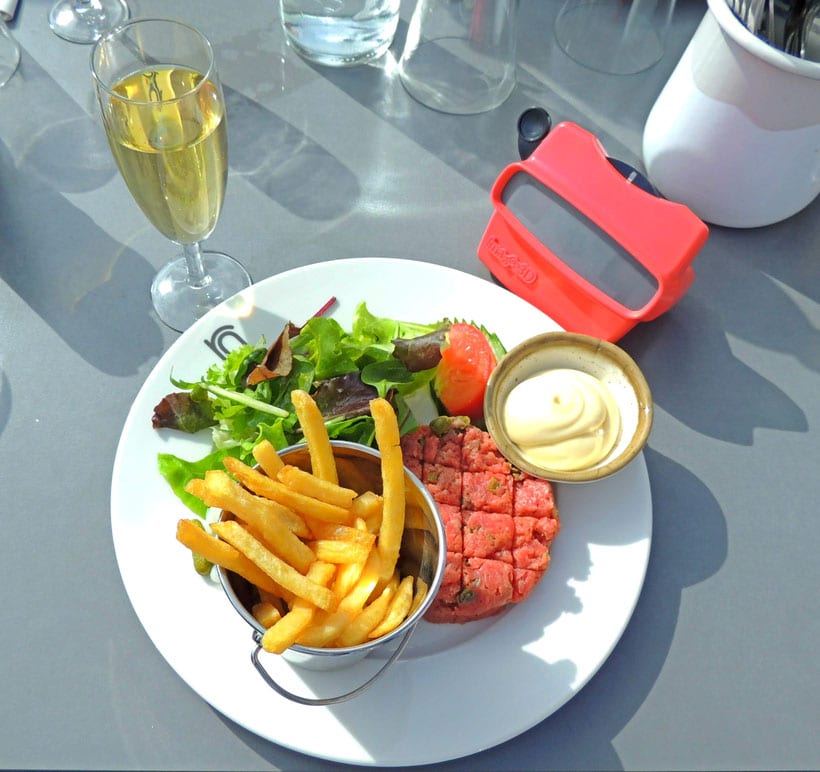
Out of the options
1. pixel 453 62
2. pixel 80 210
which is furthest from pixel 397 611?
pixel 453 62

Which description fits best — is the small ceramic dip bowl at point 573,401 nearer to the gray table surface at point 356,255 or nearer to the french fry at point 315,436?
the gray table surface at point 356,255

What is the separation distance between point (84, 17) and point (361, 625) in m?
1.45

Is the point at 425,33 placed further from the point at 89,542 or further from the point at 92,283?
the point at 89,542

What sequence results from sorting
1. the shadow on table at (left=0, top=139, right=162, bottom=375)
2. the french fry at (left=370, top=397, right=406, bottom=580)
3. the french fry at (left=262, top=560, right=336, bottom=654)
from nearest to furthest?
1. the french fry at (left=262, top=560, right=336, bottom=654)
2. the french fry at (left=370, top=397, right=406, bottom=580)
3. the shadow on table at (left=0, top=139, right=162, bottom=375)

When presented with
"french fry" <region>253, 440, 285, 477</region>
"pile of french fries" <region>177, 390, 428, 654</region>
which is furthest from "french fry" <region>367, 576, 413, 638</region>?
"french fry" <region>253, 440, 285, 477</region>

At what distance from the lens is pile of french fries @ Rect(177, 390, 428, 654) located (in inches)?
39.1

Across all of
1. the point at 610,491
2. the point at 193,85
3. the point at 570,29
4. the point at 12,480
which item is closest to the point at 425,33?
the point at 570,29

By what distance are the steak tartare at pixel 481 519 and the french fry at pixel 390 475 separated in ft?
0.50

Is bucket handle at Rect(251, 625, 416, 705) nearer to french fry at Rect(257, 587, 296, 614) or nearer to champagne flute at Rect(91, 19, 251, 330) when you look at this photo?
french fry at Rect(257, 587, 296, 614)

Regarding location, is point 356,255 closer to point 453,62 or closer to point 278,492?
point 453,62

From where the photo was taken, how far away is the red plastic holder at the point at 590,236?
4.46 feet

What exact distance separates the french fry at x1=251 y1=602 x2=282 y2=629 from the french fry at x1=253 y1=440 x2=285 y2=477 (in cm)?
16

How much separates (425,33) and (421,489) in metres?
1.06

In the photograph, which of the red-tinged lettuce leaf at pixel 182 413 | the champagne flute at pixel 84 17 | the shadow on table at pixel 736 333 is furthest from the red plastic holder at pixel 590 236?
the champagne flute at pixel 84 17
